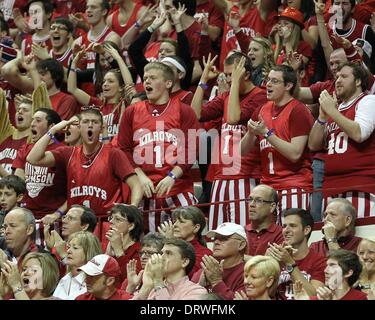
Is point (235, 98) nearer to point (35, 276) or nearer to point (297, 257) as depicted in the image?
point (297, 257)

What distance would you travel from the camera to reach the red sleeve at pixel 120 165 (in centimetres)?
1277

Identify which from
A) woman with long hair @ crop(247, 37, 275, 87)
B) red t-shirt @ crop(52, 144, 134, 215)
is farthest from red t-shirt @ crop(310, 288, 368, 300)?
woman with long hair @ crop(247, 37, 275, 87)

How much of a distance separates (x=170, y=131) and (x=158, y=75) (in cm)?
54

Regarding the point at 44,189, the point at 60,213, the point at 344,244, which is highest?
the point at 44,189

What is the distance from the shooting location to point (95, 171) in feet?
42.5

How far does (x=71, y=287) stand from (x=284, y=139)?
2.33m

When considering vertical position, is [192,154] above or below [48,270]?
above

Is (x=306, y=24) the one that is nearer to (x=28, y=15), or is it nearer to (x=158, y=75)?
(x=158, y=75)

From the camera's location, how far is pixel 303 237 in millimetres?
11211

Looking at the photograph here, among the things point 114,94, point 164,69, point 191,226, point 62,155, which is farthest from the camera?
point 114,94

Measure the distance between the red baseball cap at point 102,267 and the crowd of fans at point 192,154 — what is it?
0.01 metres

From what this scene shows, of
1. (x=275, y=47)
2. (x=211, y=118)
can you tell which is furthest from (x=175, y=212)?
(x=275, y=47)

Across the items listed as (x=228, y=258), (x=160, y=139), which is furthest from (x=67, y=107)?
(x=228, y=258)
